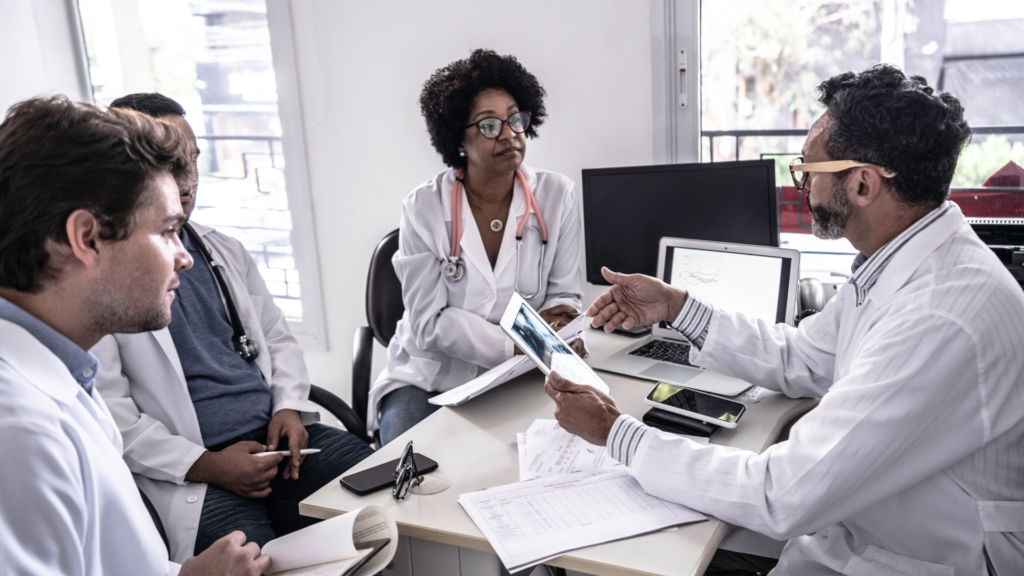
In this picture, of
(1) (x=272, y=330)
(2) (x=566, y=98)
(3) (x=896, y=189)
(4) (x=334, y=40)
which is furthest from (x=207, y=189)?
(3) (x=896, y=189)

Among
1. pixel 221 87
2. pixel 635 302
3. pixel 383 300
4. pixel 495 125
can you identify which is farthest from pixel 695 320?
pixel 221 87

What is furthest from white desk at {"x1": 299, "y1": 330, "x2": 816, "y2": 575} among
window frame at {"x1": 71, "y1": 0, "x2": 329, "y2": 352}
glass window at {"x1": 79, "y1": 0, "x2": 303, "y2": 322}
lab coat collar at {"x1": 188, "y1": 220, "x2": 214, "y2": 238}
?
glass window at {"x1": 79, "y1": 0, "x2": 303, "y2": 322}

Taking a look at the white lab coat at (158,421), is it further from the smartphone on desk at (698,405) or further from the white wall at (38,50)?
the white wall at (38,50)

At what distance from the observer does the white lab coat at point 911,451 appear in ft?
3.51

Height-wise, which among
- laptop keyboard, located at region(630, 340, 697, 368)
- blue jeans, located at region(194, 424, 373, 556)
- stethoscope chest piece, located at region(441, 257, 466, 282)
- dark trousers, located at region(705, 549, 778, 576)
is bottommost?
dark trousers, located at region(705, 549, 778, 576)

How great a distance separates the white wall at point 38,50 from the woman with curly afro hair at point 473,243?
206 centimetres

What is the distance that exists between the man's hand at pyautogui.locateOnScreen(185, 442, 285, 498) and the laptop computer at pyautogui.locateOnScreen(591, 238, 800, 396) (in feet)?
2.73

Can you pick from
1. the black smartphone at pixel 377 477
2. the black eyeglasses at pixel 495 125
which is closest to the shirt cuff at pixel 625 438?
the black smartphone at pixel 377 477

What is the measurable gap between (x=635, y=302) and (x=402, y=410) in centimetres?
71

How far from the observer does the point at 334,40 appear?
284 centimetres

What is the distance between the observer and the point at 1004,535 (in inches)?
43.6

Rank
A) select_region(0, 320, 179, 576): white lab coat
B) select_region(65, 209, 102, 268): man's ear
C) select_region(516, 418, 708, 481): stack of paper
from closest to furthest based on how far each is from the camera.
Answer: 1. select_region(0, 320, 179, 576): white lab coat
2. select_region(65, 209, 102, 268): man's ear
3. select_region(516, 418, 708, 481): stack of paper

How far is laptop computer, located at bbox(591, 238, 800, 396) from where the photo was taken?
1795 millimetres

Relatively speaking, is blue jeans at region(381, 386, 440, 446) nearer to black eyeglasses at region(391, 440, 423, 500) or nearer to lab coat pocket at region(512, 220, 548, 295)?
lab coat pocket at region(512, 220, 548, 295)
